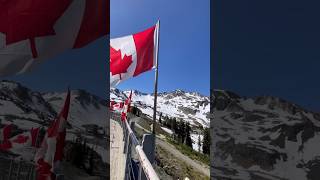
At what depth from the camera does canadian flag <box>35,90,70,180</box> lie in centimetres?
345

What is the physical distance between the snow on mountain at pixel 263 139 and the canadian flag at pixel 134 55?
572 centimetres

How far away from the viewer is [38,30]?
139 inches

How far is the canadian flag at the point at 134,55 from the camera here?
9789 mm

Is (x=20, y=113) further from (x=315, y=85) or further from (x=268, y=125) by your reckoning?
(x=315, y=85)

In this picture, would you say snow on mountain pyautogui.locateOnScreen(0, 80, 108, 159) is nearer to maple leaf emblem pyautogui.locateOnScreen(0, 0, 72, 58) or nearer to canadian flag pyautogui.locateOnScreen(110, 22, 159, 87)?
maple leaf emblem pyautogui.locateOnScreen(0, 0, 72, 58)

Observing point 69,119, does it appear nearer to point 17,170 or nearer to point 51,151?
point 51,151

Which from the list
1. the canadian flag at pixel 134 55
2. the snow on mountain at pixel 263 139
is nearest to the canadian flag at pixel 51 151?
the snow on mountain at pixel 263 139

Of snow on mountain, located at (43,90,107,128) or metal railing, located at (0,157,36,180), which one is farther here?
snow on mountain, located at (43,90,107,128)

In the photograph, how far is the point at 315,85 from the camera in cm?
334

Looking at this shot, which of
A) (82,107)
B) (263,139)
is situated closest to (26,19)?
(82,107)

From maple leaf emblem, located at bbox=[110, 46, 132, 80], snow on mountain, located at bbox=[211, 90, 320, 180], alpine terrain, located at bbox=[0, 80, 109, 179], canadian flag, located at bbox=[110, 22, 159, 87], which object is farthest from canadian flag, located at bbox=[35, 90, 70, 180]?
maple leaf emblem, located at bbox=[110, 46, 132, 80]

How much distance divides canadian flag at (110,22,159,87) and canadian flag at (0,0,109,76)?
5.78 meters

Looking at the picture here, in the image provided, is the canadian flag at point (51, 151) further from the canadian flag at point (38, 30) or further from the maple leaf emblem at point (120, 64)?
the maple leaf emblem at point (120, 64)

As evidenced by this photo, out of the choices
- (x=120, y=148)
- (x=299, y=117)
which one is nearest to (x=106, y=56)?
(x=299, y=117)
